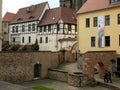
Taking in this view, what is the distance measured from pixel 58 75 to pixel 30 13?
2689 cm

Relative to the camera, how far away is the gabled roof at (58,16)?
51.6 meters

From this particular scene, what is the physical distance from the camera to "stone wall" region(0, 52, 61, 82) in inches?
1252

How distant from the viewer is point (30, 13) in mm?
58969

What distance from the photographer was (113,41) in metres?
34.0

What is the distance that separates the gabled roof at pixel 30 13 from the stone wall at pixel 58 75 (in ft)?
67.8

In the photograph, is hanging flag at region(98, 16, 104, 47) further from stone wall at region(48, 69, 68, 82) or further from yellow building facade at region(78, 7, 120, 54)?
stone wall at region(48, 69, 68, 82)

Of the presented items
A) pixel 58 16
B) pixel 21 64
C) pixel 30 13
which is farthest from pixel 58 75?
pixel 30 13

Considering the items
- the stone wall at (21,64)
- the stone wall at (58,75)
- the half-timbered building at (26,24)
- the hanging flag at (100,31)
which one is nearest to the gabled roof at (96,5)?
the hanging flag at (100,31)

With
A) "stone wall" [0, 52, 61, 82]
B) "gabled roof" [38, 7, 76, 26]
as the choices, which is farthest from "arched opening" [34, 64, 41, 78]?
"gabled roof" [38, 7, 76, 26]

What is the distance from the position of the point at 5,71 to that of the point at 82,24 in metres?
13.4

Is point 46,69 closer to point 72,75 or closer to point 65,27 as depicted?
point 72,75

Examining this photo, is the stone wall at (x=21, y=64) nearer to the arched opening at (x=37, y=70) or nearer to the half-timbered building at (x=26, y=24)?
the arched opening at (x=37, y=70)

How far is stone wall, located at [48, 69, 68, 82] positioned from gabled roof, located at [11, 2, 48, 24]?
2067 cm

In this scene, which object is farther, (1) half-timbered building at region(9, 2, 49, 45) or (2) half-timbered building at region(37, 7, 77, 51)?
(1) half-timbered building at region(9, 2, 49, 45)
